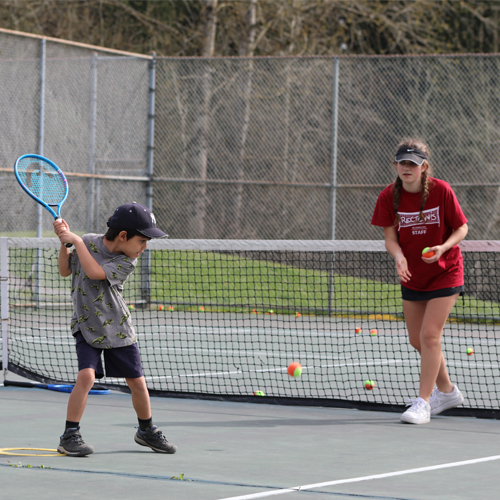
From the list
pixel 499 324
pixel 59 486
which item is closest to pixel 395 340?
pixel 499 324

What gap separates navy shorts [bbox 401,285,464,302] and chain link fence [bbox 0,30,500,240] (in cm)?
761

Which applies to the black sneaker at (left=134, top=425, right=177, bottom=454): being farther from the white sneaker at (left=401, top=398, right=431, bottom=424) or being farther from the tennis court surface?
the white sneaker at (left=401, top=398, right=431, bottom=424)

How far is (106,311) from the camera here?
205 inches

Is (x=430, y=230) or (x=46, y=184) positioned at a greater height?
(x=46, y=184)

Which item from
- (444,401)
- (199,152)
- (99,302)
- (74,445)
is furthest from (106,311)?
(199,152)

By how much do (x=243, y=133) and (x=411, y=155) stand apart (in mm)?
8956

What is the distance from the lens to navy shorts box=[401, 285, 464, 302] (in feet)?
21.0

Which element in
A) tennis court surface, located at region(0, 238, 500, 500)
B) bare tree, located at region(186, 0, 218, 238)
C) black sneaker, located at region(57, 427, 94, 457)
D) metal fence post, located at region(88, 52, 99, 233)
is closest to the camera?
tennis court surface, located at region(0, 238, 500, 500)

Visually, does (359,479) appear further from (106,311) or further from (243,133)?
(243,133)

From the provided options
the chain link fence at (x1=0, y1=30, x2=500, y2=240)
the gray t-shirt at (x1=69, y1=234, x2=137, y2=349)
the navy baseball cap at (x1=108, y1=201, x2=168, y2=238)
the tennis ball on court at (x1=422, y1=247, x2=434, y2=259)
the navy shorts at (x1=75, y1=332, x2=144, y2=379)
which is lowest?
the navy shorts at (x1=75, y1=332, x2=144, y2=379)

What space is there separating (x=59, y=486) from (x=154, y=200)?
11036 mm

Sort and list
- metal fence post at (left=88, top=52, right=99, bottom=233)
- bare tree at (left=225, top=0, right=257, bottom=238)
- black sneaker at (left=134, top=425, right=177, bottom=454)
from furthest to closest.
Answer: bare tree at (left=225, top=0, right=257, bottom=238) → metal fence post at (left=88, top=52, right=99, bottom=233) → black sneaker at (left=134, top=425, right=177, bottom=454)

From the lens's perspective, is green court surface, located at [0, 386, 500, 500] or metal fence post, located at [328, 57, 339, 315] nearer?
green court surface, located at [0, 386, 500, 500]

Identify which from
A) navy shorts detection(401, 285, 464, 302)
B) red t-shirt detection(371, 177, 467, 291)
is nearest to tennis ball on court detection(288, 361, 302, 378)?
navy shorts detection(401, 285, 464, 302)
